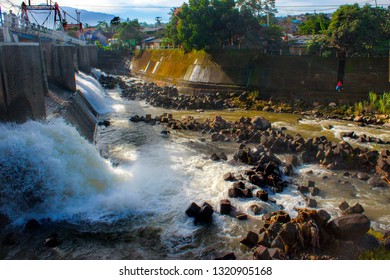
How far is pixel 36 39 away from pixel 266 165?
698 inches

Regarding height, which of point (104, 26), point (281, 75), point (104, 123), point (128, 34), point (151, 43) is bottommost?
point (104, 123)

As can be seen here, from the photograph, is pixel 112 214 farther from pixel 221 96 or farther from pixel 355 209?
pixel 221 96

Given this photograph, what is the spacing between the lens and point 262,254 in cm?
807

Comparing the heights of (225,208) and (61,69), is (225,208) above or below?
below

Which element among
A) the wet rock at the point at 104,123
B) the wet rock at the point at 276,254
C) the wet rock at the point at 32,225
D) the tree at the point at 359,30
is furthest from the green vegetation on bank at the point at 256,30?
the wet rock at the point at 32,225

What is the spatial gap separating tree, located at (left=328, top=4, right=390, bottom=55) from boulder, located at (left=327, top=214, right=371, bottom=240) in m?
21.9

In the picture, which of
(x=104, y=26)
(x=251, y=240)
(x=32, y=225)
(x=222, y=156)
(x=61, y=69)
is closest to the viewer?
(x=251, y=240)

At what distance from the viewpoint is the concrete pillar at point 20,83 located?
40.1ft

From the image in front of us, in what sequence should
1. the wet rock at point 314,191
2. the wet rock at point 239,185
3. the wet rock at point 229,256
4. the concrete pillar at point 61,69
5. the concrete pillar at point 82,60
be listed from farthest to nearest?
the concrete pillar at point 82,60, the concrete pillar at point 61,69, the wet rock at point 239,185, the wet rock at point 314,191, the wet rock at point 229,256

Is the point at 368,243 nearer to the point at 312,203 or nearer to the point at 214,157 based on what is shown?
the point at 312,203

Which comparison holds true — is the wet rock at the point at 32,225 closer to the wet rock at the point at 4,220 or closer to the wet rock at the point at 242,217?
the wet rock at the point at 4,220

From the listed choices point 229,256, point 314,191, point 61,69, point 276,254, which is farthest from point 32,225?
point 61,69

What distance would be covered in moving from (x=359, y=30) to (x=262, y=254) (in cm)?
2419

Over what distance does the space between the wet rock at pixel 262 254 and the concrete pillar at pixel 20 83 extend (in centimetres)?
982
